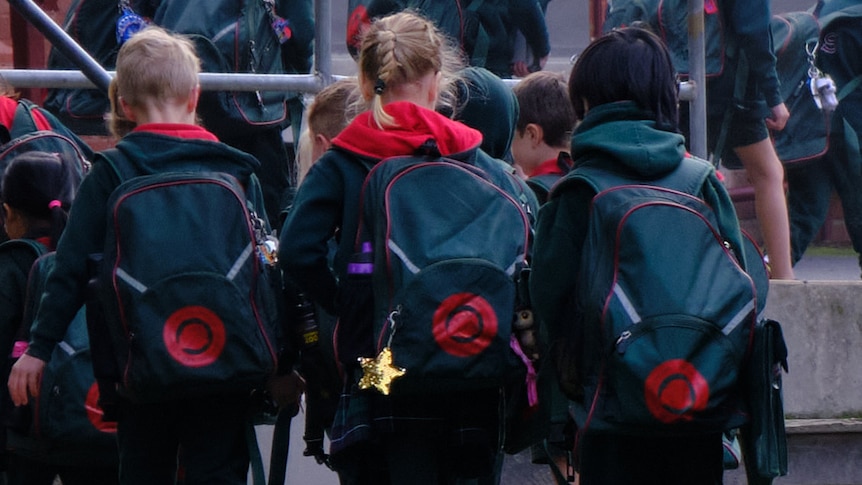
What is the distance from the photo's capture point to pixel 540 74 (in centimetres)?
508

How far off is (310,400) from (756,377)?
4.34 ft

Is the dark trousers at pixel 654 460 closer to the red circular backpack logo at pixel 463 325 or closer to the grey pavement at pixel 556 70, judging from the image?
the red circular backpack logo at pixel 463 325

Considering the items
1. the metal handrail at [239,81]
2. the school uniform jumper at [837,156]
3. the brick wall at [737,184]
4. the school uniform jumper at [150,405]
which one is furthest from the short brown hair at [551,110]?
the school uniform jumper at [837,156]

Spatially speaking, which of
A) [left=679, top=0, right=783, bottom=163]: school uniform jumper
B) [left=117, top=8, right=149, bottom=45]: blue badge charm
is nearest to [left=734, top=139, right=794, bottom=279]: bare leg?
[left=679, top=0, right=783, bottom=163]: school uniform jumper

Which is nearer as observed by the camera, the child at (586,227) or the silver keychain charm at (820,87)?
the child at (586,227)

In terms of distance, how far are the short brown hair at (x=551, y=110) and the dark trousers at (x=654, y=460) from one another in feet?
4.74

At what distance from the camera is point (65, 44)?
17.6ft

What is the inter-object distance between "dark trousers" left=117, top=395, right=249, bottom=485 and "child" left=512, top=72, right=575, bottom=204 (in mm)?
1375

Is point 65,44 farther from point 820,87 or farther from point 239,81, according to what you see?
point 820,87

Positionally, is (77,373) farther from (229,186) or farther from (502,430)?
(502,430)

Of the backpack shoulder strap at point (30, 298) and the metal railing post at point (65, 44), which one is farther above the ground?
the metal railing post at point (65, 44)

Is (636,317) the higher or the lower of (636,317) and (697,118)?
the higher

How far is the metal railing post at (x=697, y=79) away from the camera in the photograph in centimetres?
617

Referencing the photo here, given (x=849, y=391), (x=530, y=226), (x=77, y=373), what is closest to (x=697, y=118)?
(x=849, y=391)
